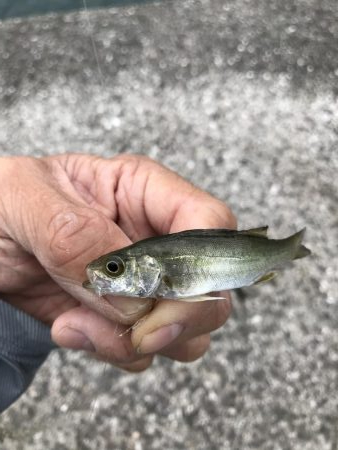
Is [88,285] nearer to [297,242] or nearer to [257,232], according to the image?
[257,232]

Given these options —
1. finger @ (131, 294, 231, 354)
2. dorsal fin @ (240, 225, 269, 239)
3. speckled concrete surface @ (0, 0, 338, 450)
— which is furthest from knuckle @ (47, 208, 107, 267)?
speckled concrete surface @ (0, 0, 338, 450)

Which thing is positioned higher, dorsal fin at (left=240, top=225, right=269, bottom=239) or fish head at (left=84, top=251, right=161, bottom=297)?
dorsal fin at (left=240, top=225, right=269, bottom=239)

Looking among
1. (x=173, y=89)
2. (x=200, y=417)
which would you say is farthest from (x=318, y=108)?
(x=200, y=417)

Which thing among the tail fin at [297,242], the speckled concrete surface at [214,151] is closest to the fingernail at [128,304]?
the tail fin at [297,242]

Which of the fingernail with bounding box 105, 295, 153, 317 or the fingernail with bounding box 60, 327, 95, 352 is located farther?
the fingernail with bounding box 60, 327, 95, 352

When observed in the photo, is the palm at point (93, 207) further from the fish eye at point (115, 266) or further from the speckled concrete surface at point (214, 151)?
the speckled concrete surface at point (214, 151)

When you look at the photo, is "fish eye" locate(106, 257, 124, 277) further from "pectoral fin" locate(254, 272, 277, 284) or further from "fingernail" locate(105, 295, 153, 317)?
"pectoral fin" locate(254, 272, 277, 284)
